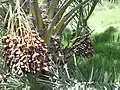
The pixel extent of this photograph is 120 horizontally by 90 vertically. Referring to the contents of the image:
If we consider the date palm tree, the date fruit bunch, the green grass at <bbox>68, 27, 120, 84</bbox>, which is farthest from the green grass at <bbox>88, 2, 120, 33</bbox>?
the date fruit bunch

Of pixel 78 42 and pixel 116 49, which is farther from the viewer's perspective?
pixel 116 49

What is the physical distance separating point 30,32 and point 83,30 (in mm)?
1083

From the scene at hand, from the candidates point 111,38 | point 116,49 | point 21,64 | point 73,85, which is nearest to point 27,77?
A: point 73,85

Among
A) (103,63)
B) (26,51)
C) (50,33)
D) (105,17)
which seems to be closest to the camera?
(26,51)

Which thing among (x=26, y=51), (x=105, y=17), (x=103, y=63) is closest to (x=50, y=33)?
(x=103, y=63)

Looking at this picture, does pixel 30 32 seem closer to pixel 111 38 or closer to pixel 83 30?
pixel 83 30

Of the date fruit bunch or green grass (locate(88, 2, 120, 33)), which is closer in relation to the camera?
the date fruit bunch

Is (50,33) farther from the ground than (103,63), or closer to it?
farther from the ground

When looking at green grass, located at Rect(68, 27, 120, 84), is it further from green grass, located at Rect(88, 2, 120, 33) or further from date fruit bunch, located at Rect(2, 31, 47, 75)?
green grass, located at Rect(88, 2, 120, 33)

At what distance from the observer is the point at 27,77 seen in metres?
1.34

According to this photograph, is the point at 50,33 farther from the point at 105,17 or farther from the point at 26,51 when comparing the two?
the point at 105,17

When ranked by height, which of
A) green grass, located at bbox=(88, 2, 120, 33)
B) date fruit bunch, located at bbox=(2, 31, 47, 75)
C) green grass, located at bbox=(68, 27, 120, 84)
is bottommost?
green grass, located at bbox=(68, 27, 120, 84)

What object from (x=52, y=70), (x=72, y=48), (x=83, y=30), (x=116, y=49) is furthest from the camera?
(x=116, y=49)

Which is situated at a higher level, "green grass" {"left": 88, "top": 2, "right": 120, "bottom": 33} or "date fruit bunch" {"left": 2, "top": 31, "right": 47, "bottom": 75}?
"green grass" {"left": 88, "top": 2, "right": 120, "bottom": 33}
